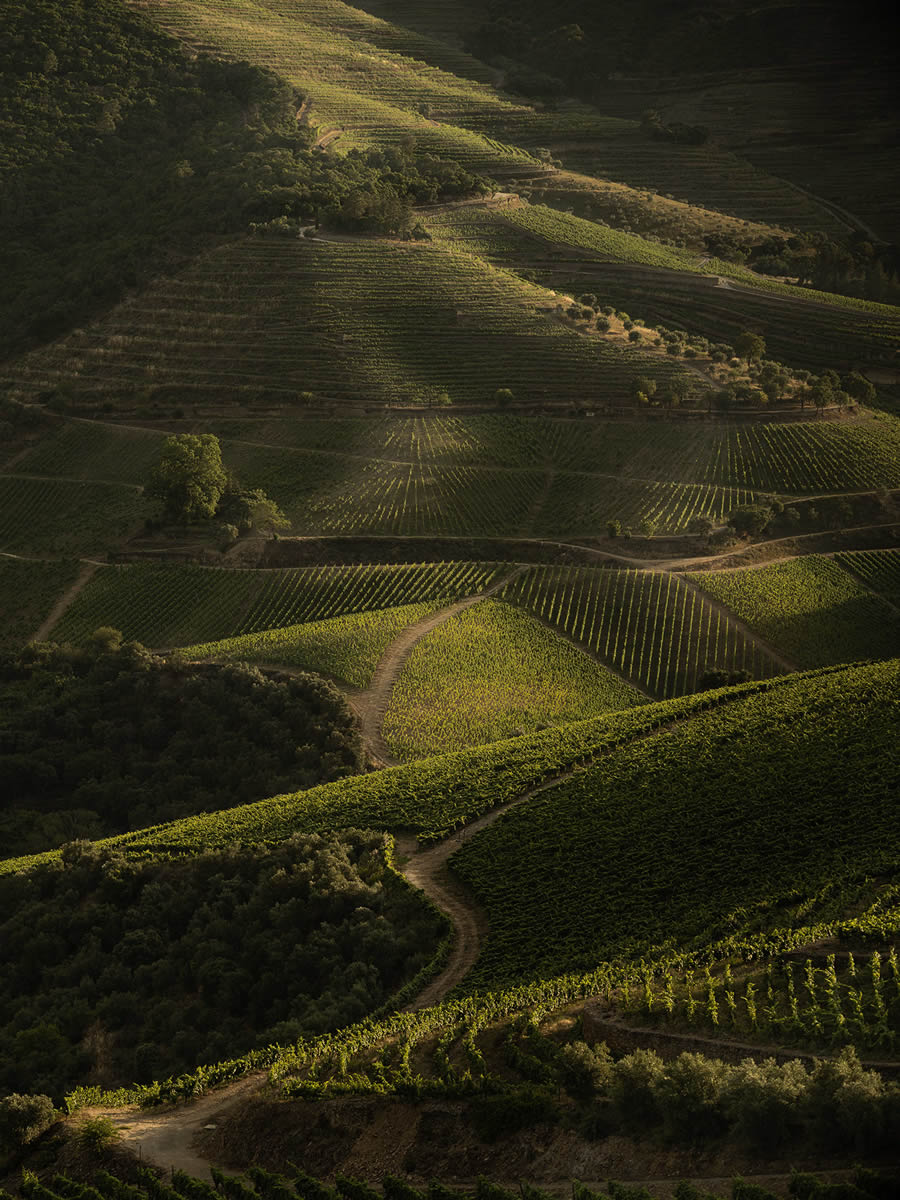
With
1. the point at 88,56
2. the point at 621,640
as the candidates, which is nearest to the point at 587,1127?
the point at 621,640

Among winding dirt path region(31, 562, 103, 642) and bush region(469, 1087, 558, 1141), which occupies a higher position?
bush region(469, 1087, 558, 1141)

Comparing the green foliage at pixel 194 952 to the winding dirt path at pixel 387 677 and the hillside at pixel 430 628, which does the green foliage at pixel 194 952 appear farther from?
the winding dirt path at pixel 387 677

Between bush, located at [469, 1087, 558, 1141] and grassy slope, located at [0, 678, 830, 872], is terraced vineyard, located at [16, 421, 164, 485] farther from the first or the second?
bush, located at [469, 1087, 558, 1141]

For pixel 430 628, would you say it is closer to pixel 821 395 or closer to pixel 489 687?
pixel 489 687

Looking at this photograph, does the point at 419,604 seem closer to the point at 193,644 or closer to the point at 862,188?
the point at 193,644

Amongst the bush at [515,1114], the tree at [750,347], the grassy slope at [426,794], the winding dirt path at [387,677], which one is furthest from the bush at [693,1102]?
the tree at [750,347]

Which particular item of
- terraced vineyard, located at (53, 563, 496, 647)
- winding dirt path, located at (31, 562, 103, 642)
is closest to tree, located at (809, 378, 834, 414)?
terraced vineyard, located at (53, 563, 496, 647)

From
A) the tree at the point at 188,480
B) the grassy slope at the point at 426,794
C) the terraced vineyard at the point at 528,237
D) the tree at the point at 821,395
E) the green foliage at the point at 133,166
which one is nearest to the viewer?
the grassy slope at the point at 426,794
